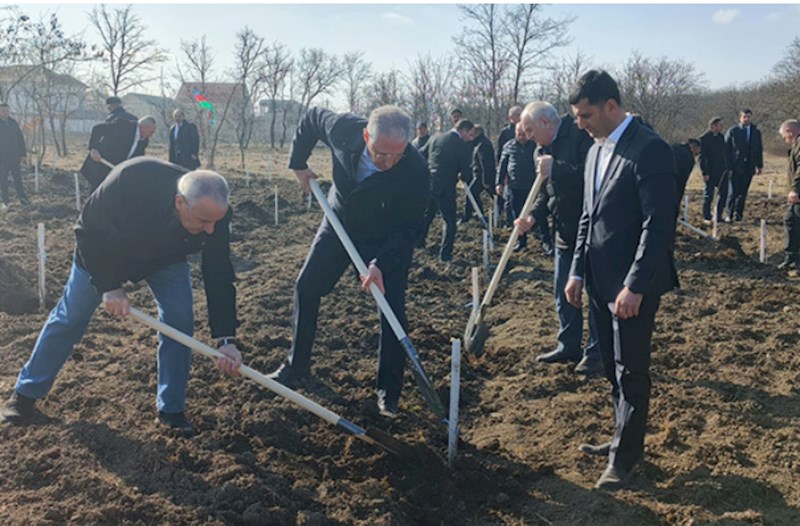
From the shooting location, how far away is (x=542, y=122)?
4957 mm

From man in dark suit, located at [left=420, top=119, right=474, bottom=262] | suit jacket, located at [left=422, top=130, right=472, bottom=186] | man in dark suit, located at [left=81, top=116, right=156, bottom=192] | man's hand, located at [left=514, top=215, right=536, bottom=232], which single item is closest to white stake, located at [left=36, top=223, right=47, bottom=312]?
man in dark suit, located at [left=81, top=116, right=156, bottom=192]

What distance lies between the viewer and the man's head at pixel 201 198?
3240 millimetres

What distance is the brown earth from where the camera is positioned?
322 centimetres

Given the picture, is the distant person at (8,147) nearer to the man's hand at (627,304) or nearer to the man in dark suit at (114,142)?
the man in dark suit at (114,142)

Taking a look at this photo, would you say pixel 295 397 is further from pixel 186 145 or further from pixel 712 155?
pixel 712 155

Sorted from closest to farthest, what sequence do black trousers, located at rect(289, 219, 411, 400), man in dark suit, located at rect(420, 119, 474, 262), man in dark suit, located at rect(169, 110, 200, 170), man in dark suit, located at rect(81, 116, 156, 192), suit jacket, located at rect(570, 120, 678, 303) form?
1. suit jacket, located at rect(570, 120, 678, 303)
2. black trousers, located at rect(289, 219, 411, 400)
3. man in dark suit, located at rect(81, 116, 156, 192)
4. man in dark suit, located at rect(420, 119, 474, 262)
5. man in dark suit, located at rect(169, 110, 200, 170)

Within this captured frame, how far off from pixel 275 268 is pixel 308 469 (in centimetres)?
569

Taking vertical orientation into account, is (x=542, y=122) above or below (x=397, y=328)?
above

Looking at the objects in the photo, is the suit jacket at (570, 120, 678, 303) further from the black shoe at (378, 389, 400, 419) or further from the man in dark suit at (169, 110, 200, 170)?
the man in dark suit at (169, 110, 200, 170)

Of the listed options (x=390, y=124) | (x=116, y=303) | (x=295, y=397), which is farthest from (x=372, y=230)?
(x=116, y=303)

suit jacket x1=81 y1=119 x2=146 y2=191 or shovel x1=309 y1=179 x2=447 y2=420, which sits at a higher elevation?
suit jacket x1=81 y1=119 x2=146 y2=191

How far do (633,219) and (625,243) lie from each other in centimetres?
12

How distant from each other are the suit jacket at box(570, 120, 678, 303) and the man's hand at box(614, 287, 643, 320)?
3 centimetres

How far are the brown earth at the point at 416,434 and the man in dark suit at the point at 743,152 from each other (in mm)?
6187
